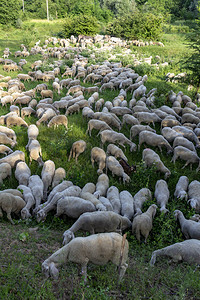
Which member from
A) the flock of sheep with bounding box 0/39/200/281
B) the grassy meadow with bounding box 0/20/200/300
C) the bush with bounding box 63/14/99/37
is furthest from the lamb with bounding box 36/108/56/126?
the bush with bounding box 63/14/99/37

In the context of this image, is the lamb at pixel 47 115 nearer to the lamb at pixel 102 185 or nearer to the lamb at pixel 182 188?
the lamb at pixel 102 185

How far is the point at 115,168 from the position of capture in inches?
A: 332

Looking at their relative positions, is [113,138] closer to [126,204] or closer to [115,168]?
[115,168]

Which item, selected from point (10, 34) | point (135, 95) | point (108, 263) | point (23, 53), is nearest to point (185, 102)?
point (135, 95)

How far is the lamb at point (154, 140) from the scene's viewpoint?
9.83 m

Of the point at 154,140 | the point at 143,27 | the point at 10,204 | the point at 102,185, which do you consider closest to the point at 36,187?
the point at 10,204

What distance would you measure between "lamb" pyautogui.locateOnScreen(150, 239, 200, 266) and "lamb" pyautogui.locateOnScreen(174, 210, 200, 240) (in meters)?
0.79

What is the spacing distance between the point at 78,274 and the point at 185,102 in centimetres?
1252

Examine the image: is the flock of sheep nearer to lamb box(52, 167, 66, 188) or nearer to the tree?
lamb box(52, 167, 66, 188)

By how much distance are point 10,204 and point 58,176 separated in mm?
2071

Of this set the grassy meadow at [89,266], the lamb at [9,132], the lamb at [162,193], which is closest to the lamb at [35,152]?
the grassy meadow at [89,266]

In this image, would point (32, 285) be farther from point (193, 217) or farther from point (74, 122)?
point (74, 122)

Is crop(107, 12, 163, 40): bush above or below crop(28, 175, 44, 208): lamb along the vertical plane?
above

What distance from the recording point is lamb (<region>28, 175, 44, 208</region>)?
278 inches
